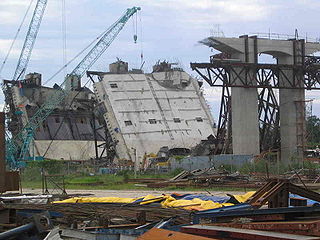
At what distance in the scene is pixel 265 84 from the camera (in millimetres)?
56281

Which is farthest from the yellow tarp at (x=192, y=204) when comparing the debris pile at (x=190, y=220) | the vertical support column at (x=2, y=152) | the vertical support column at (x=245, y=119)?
the vertical support column at (x=245, y=119)

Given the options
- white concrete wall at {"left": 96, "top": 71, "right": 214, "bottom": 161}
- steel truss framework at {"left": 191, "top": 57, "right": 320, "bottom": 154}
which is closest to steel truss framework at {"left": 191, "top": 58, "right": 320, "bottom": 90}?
steel truss framework at {"left": 191, "top": 57, "right": 320, "bottom": 154}

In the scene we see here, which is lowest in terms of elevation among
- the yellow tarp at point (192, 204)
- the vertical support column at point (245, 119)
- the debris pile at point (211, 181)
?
the debris pile at point (211, 181)

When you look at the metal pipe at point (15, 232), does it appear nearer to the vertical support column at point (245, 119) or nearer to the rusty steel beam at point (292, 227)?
the rusty steel beam at point (292, 227)

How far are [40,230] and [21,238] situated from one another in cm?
39

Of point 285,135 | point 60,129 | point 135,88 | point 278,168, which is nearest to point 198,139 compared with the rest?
point 135,88

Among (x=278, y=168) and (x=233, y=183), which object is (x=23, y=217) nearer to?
(x=233, y=183)

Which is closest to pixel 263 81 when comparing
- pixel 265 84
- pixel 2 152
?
pixel 265 84

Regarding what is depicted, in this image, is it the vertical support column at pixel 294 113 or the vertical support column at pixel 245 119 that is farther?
the vertical support column at pixel 294 113

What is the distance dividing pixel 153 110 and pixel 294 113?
1373 inches

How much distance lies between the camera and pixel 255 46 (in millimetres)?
55625

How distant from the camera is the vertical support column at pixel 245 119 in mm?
54094

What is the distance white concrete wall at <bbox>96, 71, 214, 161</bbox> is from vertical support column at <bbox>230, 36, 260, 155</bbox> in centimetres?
3061

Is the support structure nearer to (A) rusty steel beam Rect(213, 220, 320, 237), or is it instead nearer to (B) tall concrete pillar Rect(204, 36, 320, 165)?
(B) tall concrete pillar Rect(204, 36, 320, 165)
